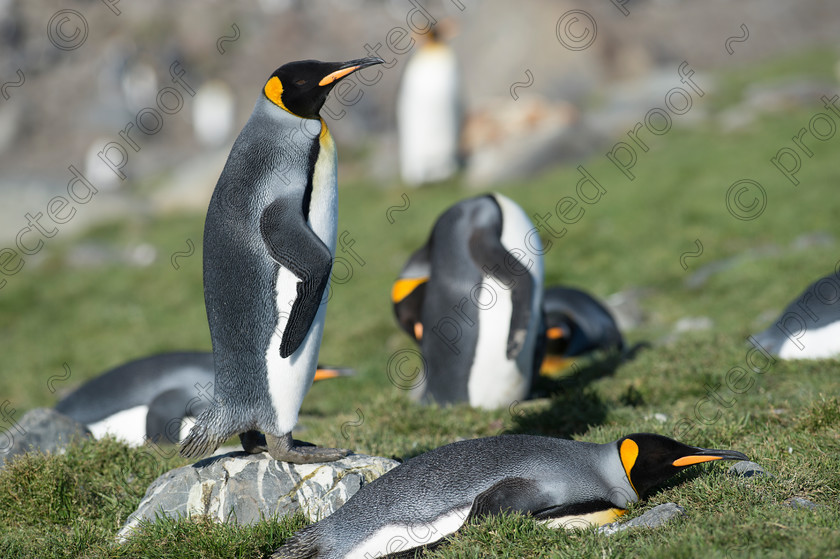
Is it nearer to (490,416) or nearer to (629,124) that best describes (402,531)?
(490,416)

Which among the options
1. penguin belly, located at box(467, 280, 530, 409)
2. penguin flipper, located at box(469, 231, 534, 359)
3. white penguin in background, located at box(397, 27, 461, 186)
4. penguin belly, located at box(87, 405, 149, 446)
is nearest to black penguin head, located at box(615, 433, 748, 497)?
penguin flipper, located at box(469, 231, 534, 359)

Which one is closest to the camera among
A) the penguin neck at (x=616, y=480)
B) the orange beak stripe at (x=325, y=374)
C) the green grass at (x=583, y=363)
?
the green grass at (x=583, y=363)

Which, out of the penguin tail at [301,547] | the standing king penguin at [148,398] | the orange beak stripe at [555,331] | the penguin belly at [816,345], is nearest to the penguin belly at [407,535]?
the penguin tail at [301,547]

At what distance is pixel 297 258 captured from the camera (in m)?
3.32

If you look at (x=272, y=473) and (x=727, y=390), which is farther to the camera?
(x=727, y=390)

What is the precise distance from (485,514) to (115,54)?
32915 millimetres

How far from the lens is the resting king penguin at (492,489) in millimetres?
3115

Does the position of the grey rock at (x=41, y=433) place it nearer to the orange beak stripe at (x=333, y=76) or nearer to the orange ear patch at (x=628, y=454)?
the orange beak stripe at (x=333, y=76)

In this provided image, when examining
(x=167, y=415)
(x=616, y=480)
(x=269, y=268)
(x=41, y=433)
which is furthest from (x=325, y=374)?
(x=616, y=480)

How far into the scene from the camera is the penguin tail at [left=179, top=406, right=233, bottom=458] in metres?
3.47

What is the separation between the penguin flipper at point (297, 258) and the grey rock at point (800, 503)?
195cm

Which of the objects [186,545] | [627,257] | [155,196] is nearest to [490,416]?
[186,545]

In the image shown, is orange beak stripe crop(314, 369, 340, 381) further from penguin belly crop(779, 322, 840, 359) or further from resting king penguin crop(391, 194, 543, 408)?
penguin belly crop(779, 322, 840, 359)

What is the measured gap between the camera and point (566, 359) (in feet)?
23.4
